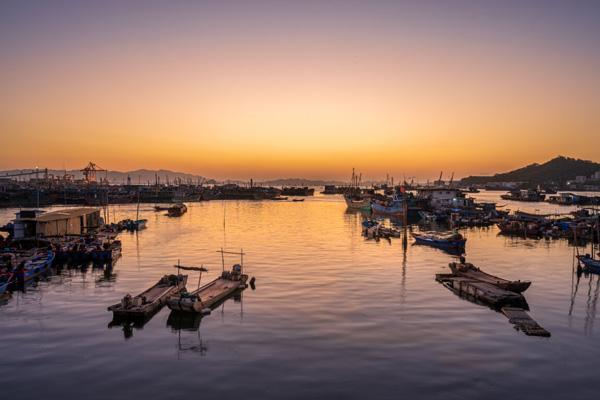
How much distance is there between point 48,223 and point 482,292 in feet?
159

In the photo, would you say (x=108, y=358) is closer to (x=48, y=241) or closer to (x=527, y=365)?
(x=527, y=365)

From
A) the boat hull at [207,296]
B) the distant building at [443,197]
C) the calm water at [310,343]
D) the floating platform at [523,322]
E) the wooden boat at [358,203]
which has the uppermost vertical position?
the distant building at [443,197]

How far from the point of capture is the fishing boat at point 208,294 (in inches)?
1075

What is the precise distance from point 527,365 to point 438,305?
33.9 ft

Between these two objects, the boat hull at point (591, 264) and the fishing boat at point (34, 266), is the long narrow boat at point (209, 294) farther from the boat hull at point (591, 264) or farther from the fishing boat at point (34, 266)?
the boat hull at point (591, 264)

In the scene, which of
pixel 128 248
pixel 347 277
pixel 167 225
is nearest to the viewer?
pixel 347 277

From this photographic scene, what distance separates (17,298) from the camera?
107 ft

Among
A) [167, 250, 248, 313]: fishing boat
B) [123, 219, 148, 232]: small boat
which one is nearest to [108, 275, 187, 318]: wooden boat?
[167, 250, 248, 313]: fishing boat

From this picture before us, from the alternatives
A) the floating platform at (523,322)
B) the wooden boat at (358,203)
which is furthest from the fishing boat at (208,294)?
the wooden boat at (358,203)

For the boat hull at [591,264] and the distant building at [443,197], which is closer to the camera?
the boat hull at [591,264]

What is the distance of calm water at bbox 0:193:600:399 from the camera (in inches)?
733

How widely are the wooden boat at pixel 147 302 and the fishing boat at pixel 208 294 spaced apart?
1.32 m

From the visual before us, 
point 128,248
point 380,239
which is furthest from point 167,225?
point 380,239

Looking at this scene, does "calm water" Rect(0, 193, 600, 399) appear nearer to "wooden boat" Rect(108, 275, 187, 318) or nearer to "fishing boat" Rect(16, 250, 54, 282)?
"wooden boat" Rect(108, 275, 187, 318)
